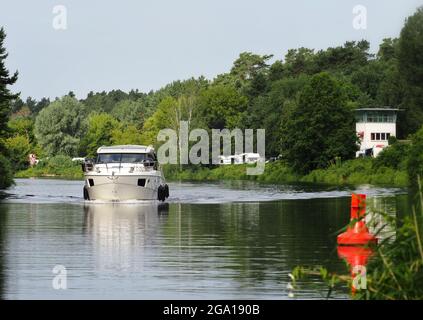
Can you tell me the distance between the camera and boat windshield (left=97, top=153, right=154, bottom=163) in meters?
50.2

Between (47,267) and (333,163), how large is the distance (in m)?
90.0

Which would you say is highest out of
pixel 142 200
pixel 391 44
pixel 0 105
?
pixel 391 44

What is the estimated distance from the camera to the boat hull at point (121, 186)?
48469 mm

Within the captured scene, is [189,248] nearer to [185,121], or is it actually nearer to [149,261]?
[149,261]

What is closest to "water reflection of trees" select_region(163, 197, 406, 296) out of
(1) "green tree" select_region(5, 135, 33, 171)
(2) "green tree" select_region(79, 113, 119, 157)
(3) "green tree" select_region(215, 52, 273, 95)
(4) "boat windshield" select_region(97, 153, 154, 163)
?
(4) "boat windshield" select_region(97, 153, 154, 163)

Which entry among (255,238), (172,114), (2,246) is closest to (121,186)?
(255,238)

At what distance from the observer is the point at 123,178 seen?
1911 inches

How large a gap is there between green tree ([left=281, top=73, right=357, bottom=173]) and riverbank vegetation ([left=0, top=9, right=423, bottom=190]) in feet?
0.33

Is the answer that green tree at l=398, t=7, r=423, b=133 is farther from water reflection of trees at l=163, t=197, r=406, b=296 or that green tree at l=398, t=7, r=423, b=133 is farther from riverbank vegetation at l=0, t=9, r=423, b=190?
water reflection of trees at l=163, t=197, r=406, b=296

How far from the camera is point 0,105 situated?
6912 cm
